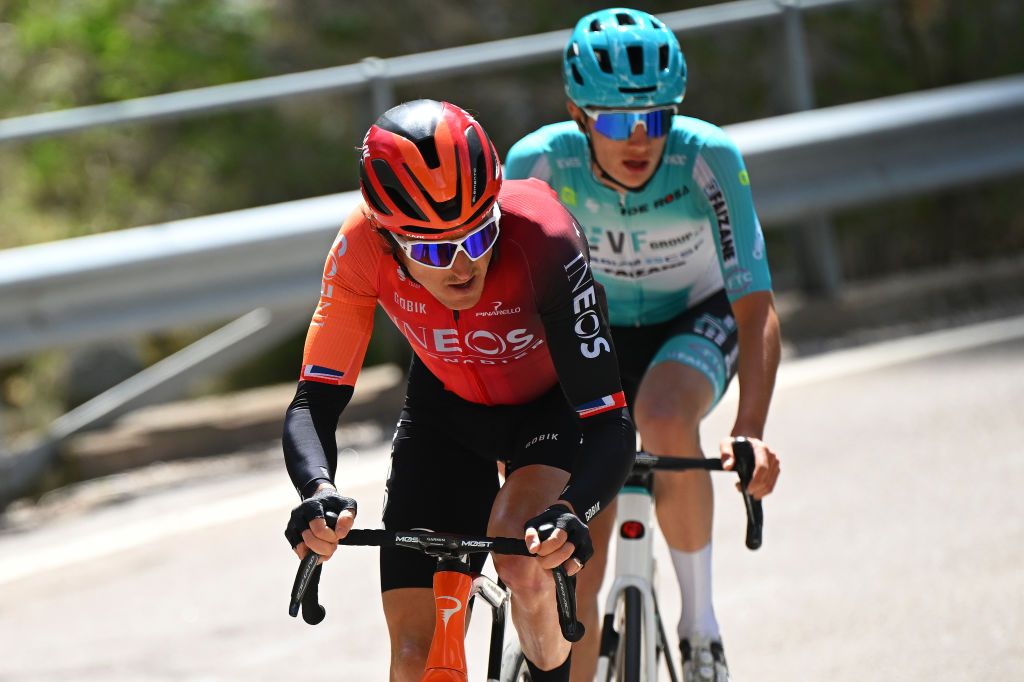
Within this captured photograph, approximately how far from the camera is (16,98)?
38.7 feet

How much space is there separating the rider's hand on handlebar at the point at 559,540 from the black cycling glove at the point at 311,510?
40 cm

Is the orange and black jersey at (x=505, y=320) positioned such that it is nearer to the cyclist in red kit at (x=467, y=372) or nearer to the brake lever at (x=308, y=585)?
the cyclist in red kit at (x=467, y=372)

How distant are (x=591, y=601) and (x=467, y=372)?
849mm

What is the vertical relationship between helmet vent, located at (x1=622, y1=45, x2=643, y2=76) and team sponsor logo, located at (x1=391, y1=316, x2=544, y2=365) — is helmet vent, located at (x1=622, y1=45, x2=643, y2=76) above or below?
above

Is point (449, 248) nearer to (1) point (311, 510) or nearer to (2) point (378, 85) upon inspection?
(1) point (311, 510)

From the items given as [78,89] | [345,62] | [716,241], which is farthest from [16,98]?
[716,241]

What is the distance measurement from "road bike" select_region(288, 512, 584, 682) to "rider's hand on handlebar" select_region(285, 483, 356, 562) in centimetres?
2

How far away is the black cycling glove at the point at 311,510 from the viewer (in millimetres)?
3135

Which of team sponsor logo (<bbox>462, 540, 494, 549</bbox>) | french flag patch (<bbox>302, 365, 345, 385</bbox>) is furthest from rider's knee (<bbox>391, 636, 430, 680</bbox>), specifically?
french flag patch (<bbox>302, 365, 345, 385</bbox>)

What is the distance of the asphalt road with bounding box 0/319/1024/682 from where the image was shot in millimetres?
5380

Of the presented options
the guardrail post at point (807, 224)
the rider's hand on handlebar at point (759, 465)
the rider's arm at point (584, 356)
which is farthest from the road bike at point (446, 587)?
the guardrail post at point (807, 224)

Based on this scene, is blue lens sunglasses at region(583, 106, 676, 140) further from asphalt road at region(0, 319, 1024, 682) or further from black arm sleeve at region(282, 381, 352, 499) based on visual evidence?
asphalt road at region(0, 319, 1024, 682)

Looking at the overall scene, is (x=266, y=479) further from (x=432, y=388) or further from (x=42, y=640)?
(x=432, y=388)

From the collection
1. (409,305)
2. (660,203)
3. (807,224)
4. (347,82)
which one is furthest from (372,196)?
(807,224)
